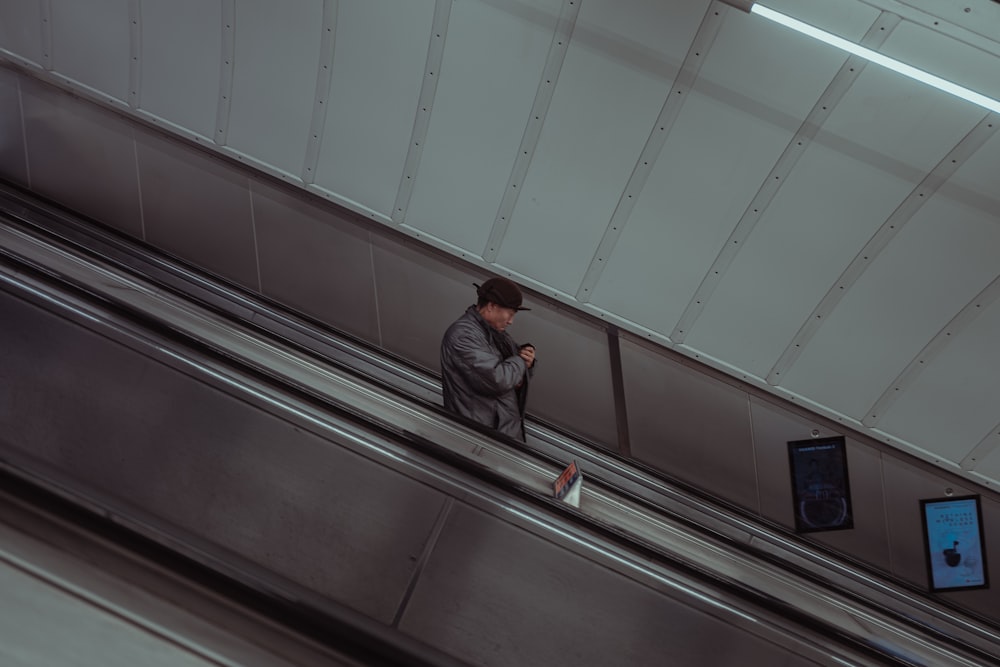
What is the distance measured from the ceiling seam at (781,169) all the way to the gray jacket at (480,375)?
6.00 ft

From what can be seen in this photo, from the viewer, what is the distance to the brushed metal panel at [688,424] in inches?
246

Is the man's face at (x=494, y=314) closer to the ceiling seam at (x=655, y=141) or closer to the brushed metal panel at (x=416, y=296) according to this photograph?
the ceiling seam at (x=655, y=141)

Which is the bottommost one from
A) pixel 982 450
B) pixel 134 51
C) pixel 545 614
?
pixel 545 614

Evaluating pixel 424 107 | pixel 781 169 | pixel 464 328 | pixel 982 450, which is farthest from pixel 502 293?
pixel 982 450

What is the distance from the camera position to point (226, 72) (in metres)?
6.11

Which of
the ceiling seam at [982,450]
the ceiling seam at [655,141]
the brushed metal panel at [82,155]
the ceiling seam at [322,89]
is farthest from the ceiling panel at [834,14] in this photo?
the brushed metal panel at [82,155]

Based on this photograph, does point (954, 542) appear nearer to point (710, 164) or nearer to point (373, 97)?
point (710, 164)

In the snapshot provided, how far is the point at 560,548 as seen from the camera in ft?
7.53

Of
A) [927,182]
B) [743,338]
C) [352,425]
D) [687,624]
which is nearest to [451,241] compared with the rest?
[743,338]

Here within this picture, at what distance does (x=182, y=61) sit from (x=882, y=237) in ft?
17.6

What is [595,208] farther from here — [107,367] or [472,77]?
[107,367]

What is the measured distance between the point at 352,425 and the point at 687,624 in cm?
115

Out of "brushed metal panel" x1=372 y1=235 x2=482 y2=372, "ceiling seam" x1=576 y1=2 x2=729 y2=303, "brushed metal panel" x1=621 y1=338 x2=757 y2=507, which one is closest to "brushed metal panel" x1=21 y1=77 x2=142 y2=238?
"brushed metal panel" x1=372 y1=235 x2=482 y2=372

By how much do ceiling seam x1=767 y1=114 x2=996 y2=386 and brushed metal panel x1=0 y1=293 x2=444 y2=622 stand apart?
404cm
